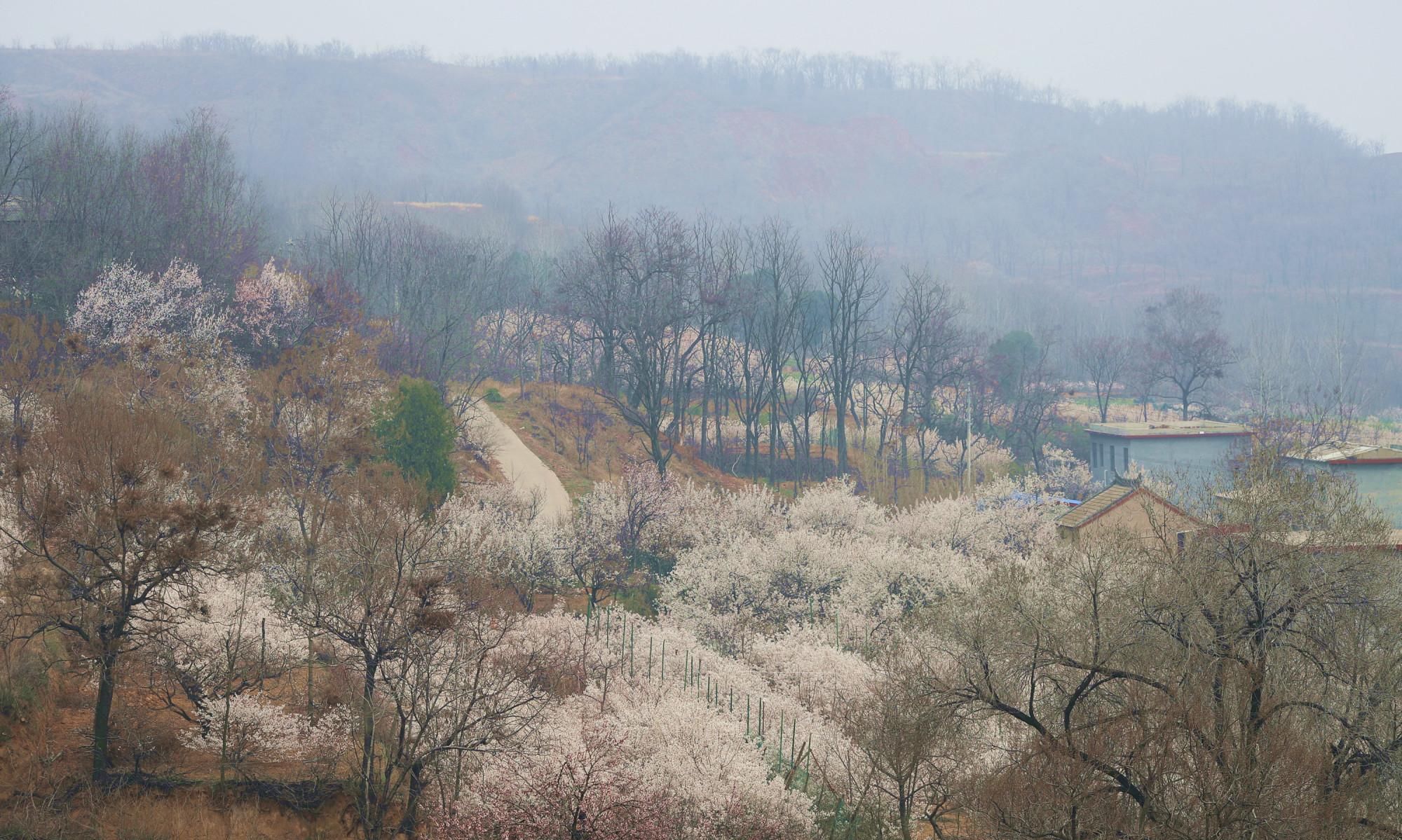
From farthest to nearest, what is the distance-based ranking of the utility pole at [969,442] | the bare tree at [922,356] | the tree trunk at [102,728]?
the bare tree at [922,356], the utility pole at [969,442], the tree trunk at [102,728]

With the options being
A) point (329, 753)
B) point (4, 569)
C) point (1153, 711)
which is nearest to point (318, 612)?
point (329, 753)

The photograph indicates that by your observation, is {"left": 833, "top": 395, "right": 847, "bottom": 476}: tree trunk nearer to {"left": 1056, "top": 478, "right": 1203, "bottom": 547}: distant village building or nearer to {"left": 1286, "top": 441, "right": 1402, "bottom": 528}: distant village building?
{"left": 1056, "top": 478, "right": 1203, "bottom": 547}: distant village building

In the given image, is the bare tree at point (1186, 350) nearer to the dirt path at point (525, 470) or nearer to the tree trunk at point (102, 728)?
the dirt path at point (525, 470)

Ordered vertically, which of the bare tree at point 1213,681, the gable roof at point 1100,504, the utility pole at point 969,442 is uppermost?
the bare tree at point 1213,681

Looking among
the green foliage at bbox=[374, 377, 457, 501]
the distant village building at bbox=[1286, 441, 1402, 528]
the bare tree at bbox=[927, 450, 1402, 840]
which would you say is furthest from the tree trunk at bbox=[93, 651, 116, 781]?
the distant village building at bbox=[1286, 441, 1402, 528]

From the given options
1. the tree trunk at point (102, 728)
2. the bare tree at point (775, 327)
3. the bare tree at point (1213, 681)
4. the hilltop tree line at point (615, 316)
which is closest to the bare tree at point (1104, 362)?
the hilltop tree line at point (615, 316)

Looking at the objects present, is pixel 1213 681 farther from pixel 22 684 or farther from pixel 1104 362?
pixel 1104 362
